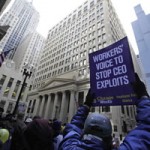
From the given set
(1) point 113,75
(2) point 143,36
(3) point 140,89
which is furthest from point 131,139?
(2) point 143,36

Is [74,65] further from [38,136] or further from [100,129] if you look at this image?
[100,129]

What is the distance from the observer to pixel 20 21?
134m

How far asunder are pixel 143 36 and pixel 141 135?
38609mm

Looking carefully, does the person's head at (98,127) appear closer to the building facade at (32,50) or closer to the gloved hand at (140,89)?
the gloved hand at (140,89)

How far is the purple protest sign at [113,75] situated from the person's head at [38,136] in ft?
5.67

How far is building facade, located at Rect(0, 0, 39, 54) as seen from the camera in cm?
11962

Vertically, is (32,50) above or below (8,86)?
above

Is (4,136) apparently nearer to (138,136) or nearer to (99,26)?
(138,136)

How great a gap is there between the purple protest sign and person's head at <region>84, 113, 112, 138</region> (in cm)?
196

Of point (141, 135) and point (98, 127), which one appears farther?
point (98, 127)

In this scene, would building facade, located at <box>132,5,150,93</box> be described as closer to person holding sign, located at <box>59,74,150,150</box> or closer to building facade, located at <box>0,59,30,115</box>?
person holding sign, located at <box>59,74,150,150</box>

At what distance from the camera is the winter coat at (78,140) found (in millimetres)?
1225

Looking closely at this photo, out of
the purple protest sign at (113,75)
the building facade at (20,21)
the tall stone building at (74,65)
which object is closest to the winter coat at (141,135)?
the purple protest sign at (113,75)

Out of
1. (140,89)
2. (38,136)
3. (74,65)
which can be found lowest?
(38,136)
